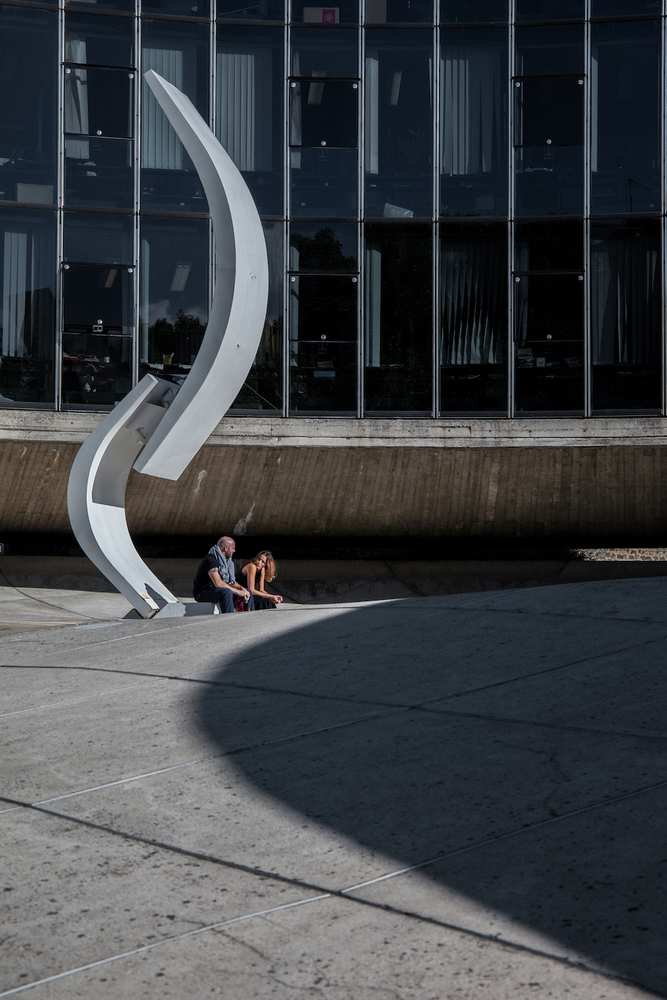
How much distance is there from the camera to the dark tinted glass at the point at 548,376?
18609mm

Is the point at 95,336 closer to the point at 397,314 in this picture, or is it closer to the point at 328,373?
the point at 328,373

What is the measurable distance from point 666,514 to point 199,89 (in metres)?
12.1

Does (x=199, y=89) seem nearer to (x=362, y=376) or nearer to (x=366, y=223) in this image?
(x=366, y=223)

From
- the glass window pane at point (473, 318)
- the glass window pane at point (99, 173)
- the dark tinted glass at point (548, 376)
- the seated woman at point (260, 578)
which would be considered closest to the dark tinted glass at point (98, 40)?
the glass window pane at point (99, 173)

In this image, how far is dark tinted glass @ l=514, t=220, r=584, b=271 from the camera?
1866 centimetres

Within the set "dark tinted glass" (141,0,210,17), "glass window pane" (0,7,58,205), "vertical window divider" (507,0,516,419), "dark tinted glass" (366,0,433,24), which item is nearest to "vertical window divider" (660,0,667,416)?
"vertical window divider" (507,0,516,419)

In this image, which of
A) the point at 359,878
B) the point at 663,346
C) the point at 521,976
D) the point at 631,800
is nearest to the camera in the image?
the point at 521,976

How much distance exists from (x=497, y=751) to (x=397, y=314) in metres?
15.1

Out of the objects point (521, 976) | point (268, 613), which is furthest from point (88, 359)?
point (521, 976)

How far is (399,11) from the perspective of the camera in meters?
19.1

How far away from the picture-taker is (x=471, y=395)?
1878 centimetres

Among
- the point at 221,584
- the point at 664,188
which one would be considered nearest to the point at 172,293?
the point at 221,584

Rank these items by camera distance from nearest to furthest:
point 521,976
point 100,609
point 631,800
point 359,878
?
point 521,976, point 359,878, point 631,800, point 100,609

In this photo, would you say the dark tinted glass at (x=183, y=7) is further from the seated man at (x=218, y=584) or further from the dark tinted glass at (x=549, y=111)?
the seated man at (x=218, y=584)
